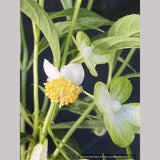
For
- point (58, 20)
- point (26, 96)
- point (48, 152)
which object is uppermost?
point (58, 20)

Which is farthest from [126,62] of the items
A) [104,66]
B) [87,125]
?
[87,125]

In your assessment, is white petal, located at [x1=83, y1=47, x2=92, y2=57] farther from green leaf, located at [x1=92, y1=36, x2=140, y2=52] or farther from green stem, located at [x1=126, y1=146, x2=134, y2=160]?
green stem, located at [x1=126, y1=146, x2=134, y2=160]

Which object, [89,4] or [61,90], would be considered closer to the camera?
[61,90]

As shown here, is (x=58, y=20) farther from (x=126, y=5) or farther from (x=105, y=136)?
(x=105, y=136)

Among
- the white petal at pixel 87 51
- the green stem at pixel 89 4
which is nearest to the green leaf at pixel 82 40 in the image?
the white petal at pixel 87 51

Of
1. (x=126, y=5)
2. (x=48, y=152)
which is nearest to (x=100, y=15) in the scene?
(x=126, y=5)

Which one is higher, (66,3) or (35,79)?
(66,3)

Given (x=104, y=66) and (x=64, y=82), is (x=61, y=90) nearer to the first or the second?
(x=64, y=82)

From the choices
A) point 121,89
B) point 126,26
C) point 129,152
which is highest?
point 126,26
